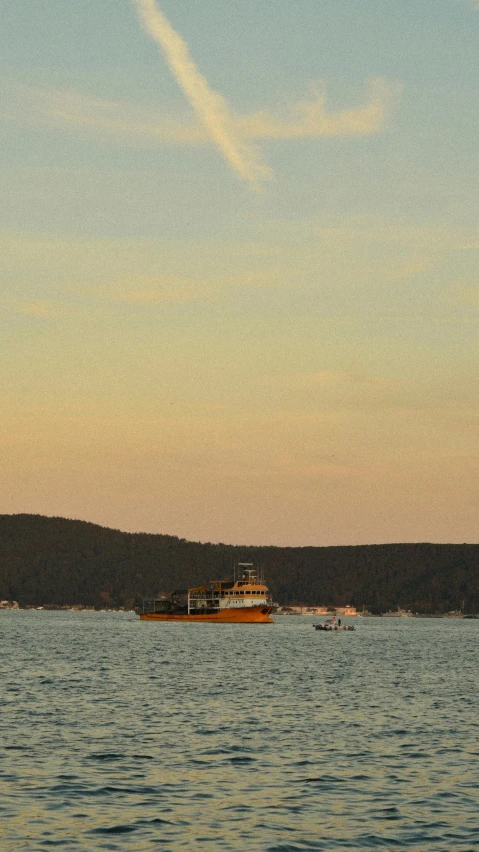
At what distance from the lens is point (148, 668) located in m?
93.2

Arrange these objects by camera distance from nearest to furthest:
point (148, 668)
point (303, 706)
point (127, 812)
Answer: point (127, 812) → point (303, 706) → point (148, 668)

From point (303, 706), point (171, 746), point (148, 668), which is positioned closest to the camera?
point (171, 746)

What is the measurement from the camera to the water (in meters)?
29.8

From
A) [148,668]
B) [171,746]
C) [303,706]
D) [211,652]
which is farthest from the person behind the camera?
[211,652]

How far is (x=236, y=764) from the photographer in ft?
133

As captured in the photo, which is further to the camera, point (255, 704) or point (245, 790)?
point (255, 704)

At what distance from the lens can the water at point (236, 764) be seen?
2984 cm

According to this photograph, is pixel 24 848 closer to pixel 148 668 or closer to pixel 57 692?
pixel 57 692

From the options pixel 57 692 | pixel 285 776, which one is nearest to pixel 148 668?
pixel 57 692

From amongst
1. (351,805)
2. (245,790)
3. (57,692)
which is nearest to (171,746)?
(245,790)

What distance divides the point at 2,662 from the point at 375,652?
54.9 metres

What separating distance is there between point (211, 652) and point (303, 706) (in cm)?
6703

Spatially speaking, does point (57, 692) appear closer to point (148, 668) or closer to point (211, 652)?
point (148, 668)

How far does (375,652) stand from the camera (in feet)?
455
